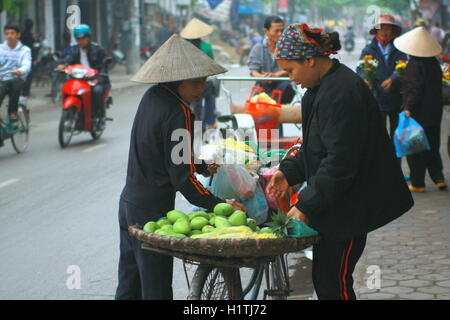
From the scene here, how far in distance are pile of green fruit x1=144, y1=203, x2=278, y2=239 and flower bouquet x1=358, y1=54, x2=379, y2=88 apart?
587 cm

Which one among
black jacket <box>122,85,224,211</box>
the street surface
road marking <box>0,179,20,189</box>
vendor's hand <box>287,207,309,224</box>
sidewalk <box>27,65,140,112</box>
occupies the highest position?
black jacket <box>122,85,224,211</box>

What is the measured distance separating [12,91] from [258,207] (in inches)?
346

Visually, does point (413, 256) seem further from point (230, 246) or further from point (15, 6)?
point (15, 6)

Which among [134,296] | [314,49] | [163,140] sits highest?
[314,49]

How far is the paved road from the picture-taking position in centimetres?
627

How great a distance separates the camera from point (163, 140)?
4199 millimetres

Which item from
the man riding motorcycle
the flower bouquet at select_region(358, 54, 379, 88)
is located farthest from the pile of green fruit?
the man riding motorcycle

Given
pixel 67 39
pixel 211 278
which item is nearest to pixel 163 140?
pixel 211 278

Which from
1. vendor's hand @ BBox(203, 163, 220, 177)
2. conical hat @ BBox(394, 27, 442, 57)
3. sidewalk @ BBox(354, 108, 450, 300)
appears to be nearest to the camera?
vendor's hand @ BBox(203, 163, 220, 177)

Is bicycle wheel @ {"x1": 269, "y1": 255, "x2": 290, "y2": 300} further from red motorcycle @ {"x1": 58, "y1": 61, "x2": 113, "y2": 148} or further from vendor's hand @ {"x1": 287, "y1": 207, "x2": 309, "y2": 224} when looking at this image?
red motorcycle @ {"x1": 58, "y1": 61, "x2": 113, "y2": 148}

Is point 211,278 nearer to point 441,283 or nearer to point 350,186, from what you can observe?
point 350,186

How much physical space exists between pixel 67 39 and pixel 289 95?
602 inches

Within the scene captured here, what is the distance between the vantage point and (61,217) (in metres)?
8.47
